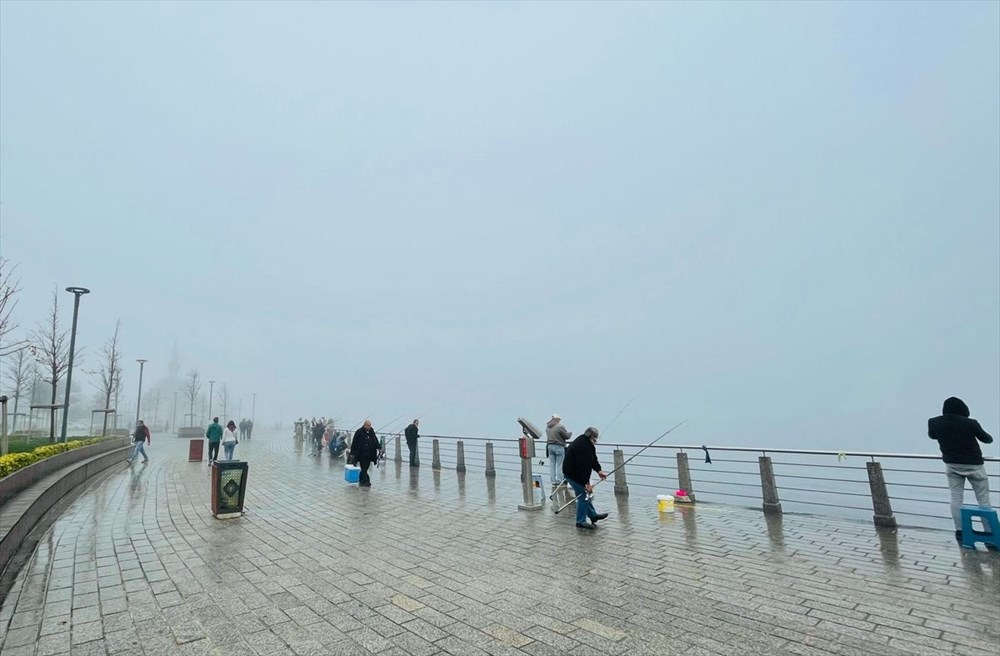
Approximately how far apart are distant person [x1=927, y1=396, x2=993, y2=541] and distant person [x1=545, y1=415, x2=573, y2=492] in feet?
21.7

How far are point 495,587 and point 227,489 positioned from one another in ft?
20.8

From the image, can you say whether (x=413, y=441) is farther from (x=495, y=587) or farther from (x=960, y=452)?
(x=960, y=452)

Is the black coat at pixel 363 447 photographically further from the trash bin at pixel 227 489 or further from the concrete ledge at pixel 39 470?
the concrete ledge at pixel 39 470

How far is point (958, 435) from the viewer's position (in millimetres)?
7402

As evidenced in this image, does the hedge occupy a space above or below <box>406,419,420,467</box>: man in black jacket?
above

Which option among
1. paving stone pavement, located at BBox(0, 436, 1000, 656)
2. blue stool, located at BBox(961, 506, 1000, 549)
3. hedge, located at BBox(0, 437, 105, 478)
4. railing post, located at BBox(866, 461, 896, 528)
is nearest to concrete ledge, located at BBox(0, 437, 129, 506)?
hedge, located at BBox(0, 437, 105, 478)

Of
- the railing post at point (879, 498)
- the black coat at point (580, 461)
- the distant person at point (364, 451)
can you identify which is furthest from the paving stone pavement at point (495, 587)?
the distant person at point (364, 451)

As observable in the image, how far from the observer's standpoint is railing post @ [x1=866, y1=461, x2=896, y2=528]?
833cm

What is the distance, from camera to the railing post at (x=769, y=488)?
9625 millimetres

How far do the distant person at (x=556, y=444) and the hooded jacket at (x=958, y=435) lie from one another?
6.59 m

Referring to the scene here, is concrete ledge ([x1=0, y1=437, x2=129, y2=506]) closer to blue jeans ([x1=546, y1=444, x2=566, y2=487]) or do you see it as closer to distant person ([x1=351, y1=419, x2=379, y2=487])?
distant person ([x1=351, y1=419, x2=379, y2=487])

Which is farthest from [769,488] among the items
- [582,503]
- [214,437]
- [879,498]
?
[214,437]

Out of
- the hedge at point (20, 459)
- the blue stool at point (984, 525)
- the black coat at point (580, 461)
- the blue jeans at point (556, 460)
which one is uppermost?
the hedge at point (20, 459)

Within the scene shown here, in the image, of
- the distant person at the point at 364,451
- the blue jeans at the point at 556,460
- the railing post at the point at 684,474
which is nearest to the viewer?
the railing post at the point at 684,474
